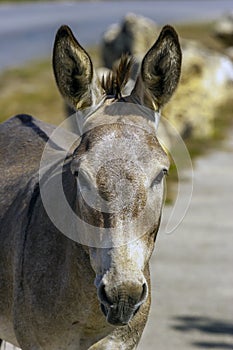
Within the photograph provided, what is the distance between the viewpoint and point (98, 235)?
5453 mm

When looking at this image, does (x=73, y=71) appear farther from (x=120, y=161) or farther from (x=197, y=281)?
(x=197, y=281)

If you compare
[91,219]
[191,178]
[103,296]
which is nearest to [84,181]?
[91,219]

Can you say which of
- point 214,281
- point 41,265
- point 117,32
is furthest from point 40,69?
point 41,265

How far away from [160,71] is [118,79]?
10.5 inches

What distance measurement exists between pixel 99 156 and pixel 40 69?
39.4 m

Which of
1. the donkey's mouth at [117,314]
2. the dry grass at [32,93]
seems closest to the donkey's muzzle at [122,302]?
the donkey's mouth at [117,314]

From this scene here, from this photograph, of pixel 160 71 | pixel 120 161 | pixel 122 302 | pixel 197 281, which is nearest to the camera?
pixel 122 302

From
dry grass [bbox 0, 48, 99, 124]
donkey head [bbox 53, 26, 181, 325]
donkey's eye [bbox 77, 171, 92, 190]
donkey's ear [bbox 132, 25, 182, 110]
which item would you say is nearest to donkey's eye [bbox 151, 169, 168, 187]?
donkey head [bbox 53, 26, 181, 325]

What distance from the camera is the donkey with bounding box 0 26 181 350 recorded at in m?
5.32

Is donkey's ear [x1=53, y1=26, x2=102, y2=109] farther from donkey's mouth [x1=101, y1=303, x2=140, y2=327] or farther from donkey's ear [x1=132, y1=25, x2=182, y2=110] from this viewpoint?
donkey's mouth [x1=101, y1=303, x2=140, y2=327]

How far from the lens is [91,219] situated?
18.1 ft

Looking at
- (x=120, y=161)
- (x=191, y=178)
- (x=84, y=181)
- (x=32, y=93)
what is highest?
(x=120, y=161)

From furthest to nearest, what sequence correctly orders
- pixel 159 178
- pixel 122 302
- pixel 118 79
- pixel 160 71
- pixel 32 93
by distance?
pixel 32 93, pixel 118 79, pixel 160 71, pixel 159 178, pixel 122 302

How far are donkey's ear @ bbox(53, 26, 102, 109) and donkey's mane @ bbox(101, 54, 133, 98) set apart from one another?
0.39ft
